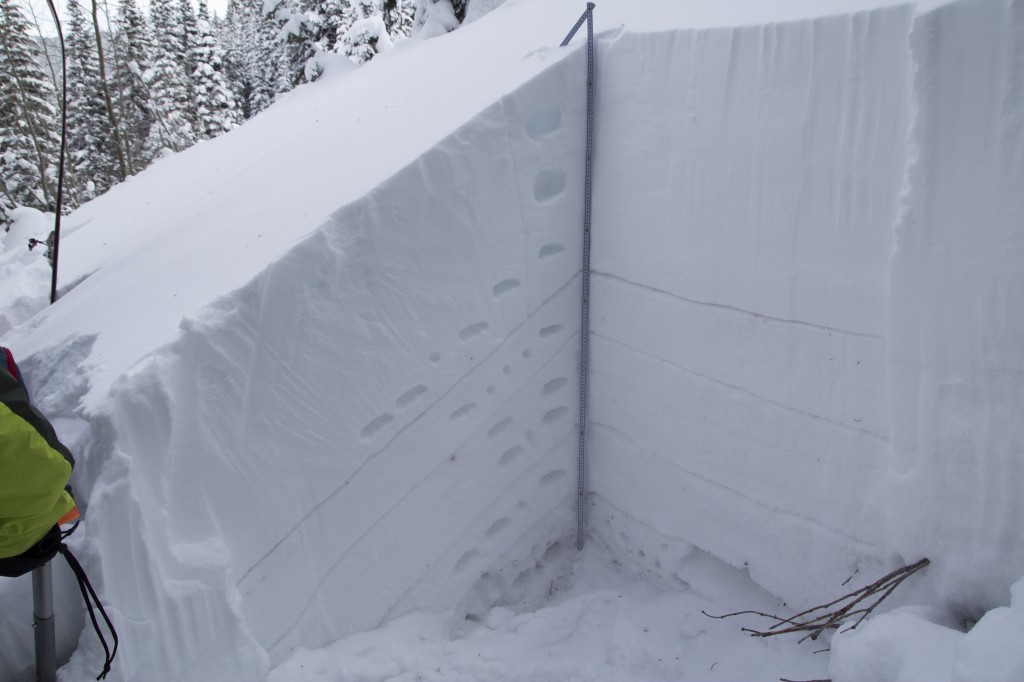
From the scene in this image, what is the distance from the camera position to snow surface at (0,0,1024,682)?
1.98 m

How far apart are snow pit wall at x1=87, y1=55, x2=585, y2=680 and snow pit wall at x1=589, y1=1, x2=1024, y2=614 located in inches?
13.2

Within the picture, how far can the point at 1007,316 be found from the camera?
6.43 ft

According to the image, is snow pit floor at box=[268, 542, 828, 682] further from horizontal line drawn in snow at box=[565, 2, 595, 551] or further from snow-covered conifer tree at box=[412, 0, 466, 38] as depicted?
snow-covered conifer tree at box=[412, 0, 466, 38]

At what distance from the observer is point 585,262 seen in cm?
323

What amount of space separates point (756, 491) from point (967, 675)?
4.16 feet

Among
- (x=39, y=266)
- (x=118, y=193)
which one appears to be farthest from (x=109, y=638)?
(x=118, y=193)

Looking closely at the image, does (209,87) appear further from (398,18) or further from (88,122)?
(398,18)

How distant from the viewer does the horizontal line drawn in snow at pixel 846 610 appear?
7.23 ft

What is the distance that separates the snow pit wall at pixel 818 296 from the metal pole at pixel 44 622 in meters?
2.31

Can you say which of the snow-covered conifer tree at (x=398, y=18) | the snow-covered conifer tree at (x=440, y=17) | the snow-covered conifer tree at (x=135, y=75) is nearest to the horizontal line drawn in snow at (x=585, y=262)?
the snow-covered conifer tree at (x=440, y=17)

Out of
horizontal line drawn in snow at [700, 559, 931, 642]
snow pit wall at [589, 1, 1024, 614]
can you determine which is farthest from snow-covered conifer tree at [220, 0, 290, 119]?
horizontal line drawn in snow at [700, 559, 931, 642]

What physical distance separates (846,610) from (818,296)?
1065 mm

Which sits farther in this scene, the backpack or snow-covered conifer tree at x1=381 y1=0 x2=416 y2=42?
snow-covered conifer tree at x1=381 y1=0 x2=416 y2=42

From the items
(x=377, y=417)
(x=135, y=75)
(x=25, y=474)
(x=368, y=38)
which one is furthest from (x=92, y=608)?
(x=135, y=75)
